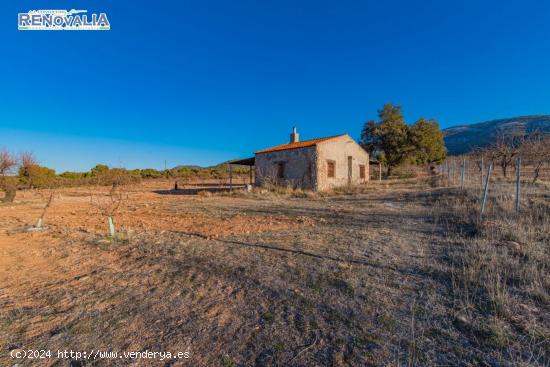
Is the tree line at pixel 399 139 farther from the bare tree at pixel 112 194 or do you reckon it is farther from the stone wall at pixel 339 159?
the bare tree at pixel 112 194

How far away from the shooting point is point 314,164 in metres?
15.9

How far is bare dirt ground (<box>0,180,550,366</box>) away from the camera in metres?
1.88

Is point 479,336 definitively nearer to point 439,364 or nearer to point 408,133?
point 439,364

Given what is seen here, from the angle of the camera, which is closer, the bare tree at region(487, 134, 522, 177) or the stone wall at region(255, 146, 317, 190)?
the bare tree at region(487, 134, 522, 177)

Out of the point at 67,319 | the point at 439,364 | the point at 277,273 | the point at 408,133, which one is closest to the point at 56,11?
the point at 67,319

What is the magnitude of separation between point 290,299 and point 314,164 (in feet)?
45.2

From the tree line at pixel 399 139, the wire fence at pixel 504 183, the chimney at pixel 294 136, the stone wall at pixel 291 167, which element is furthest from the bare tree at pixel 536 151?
the chimney at pixel 294 136

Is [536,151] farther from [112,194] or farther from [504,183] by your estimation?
[112,194]

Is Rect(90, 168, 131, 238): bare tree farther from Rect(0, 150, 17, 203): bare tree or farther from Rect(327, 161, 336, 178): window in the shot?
Rect(327, 161, 336, 178): window

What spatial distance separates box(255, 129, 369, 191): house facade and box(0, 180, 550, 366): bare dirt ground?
436 inches

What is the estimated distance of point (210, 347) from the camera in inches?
76.9

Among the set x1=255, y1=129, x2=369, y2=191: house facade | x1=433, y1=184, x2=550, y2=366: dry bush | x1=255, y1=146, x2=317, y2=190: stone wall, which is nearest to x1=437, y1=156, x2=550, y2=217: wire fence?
x1=433, y1=184, x2=550, y2=366: dry bush

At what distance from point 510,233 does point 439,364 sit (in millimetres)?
4275

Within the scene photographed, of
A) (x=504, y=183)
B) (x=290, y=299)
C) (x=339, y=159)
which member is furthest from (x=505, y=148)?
(x=290, y=299)
